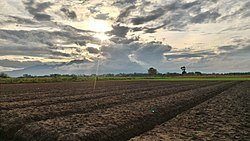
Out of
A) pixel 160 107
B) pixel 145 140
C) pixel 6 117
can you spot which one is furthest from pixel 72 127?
pixel 160 107

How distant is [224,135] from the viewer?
35.5ft

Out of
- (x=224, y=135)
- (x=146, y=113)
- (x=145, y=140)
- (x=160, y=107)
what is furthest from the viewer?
(x=160, y=107)

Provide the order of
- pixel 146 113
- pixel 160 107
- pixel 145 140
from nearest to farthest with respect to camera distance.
Answer: pixel 145 140, pixel 146 113, pixel 160 107

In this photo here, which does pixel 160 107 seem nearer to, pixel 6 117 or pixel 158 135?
pixel 158 135

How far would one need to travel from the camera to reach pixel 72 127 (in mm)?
12008

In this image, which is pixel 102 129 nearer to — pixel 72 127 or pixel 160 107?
pixel 72 127

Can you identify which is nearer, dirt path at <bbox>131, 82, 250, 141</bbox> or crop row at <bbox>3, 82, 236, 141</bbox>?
dirt path at <bbox>131, 82, 250, 141</bbox>

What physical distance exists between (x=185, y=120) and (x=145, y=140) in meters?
4.78

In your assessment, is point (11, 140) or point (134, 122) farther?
point (134, 122)

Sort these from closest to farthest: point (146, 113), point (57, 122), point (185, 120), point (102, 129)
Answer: point (102, 129) → point (57, 122) → point (185, 120) → point (146, 113)

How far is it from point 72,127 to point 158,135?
3853mm

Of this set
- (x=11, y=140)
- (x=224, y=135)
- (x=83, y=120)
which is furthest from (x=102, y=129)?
(x=224, y=135)

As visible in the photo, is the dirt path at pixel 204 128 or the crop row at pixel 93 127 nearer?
the dirt path at pixel 204 128

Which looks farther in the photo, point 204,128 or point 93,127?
point 204,128
